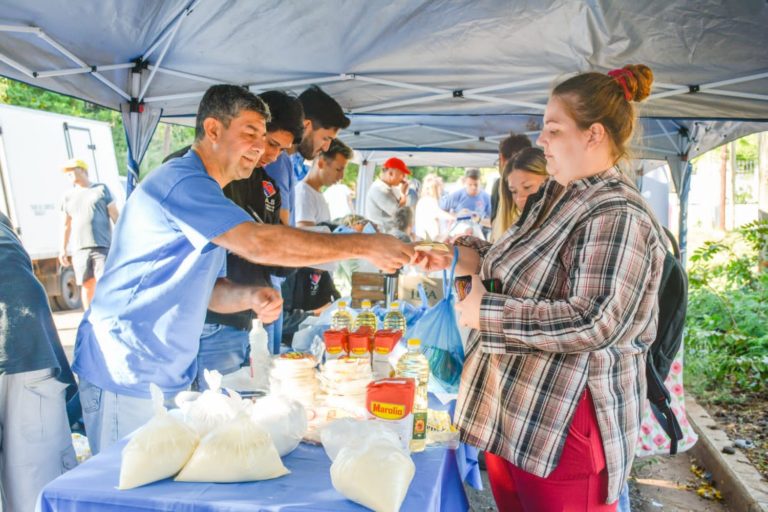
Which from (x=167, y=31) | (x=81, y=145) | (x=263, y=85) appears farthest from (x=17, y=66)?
(x=81, y=145)

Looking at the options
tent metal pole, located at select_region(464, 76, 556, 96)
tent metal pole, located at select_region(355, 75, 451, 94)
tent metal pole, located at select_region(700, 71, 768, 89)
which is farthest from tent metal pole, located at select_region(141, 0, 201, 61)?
tent metal pole, located at select_region(700, 71, 768, 89)

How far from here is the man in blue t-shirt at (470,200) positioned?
9191mm

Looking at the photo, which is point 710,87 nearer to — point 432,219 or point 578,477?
point 578,477

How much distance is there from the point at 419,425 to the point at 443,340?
0.37 metres

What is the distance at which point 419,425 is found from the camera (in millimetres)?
1776

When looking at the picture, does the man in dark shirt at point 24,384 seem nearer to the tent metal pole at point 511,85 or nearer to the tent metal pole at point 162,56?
the tent metal pole at point 162,56

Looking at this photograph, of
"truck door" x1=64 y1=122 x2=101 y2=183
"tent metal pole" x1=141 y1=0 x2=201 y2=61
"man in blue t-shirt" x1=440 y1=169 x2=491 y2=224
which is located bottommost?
"man in blue t-shirt" x1=440 y1=169 x2=491 y2=224

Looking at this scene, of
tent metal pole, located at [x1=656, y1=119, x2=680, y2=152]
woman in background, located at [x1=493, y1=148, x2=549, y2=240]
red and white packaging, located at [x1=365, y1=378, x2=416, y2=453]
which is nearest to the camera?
red and white packaging, located at [x1=365, y1=378, x2=416, y2=453]

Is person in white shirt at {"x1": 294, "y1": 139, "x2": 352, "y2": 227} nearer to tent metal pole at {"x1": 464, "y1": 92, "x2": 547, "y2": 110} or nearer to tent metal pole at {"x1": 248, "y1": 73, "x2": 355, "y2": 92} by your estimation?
tent metal pole at {"x1": 248, "y1": 73, "x2": 355, "y2": 92}

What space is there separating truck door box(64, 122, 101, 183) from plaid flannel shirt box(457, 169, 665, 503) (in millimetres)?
10280

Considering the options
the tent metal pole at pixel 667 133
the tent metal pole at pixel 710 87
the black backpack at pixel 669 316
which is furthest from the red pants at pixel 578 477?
the tent metal pole at pixel 667 133

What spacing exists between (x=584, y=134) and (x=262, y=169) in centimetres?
193

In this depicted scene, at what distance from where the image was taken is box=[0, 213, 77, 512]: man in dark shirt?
208 centimetres

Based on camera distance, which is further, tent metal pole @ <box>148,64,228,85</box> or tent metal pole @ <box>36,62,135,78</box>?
tent metal pole @ <box>148,64,228,85</box>
